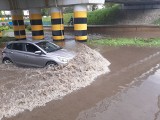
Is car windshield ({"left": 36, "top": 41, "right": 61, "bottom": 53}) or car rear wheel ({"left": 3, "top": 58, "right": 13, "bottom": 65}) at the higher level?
car windshield ({"left": 36, "top": 41, "right": 61, "bottom": 53})

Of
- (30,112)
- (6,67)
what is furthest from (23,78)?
(30,112)

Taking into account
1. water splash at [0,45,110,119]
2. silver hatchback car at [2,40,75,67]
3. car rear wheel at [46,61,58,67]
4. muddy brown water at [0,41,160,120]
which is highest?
silver hatchback car at [2,40,75,67]

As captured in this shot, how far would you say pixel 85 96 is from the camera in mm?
8812

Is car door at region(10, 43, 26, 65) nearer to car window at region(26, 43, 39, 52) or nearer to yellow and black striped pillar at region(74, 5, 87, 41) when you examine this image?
car window at region(26, 43, 39, 52)

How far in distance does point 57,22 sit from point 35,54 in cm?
1093

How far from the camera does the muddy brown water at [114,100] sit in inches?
285

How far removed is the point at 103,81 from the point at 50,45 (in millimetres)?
3948

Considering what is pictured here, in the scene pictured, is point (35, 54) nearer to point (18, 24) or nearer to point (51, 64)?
point (51, 64)

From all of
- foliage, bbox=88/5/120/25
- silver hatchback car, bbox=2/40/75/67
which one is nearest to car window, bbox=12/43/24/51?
silver hatchback car, bbox=2/40/75/67

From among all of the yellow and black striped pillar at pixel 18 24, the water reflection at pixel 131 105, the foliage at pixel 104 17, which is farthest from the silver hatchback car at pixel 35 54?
the foliage at pixel 104 17

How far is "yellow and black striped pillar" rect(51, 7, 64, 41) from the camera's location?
74.2 feet

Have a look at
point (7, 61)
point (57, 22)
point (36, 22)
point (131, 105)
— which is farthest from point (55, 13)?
point (131, 105)

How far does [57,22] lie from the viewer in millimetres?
22766

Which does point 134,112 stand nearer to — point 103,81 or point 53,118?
point 53,118
